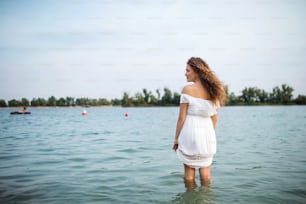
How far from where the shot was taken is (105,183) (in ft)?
20.2

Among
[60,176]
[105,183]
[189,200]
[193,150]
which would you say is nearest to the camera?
[193,150]

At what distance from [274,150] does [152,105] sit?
143484 mm

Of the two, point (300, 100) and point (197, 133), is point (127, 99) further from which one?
point (197, 133)

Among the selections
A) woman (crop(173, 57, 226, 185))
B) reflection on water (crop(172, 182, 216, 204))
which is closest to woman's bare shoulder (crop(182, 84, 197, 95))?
woman (crop(173, 57, 226, 185))

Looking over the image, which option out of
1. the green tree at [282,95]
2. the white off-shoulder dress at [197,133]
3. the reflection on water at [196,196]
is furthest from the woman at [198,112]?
the green tree at [282,95]

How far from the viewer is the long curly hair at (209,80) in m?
4.50

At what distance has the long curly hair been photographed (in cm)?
450

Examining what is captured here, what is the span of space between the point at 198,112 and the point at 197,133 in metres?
0.33

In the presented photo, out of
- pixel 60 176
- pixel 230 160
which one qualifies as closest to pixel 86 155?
pixel 60 176

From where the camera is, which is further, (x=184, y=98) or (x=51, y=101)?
(x=51, y=101)

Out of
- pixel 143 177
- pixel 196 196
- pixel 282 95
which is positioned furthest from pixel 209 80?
pixel 282 95

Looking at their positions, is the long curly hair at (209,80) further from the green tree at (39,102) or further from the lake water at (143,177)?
the green tree at (39,102)

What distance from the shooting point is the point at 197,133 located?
451 centimetres

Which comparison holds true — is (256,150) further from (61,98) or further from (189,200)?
(61,98)
